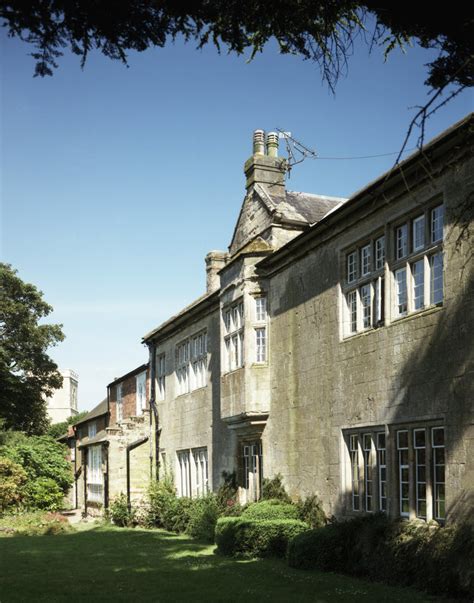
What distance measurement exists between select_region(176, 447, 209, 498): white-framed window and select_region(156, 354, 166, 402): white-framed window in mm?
3480

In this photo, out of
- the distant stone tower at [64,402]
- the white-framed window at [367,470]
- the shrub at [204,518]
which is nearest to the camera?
the white-framed window at [367,470]

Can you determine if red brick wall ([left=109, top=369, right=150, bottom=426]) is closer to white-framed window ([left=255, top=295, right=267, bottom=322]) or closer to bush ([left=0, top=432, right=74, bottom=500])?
bush ([left=0, top=432, right=74, bottom=500])

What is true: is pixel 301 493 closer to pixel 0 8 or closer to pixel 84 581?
pixel 84 581

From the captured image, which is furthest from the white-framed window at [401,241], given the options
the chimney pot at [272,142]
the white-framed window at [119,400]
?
the white-framed window at [119,400]

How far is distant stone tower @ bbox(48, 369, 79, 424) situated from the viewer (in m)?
98.0

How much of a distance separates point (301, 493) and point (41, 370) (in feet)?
112

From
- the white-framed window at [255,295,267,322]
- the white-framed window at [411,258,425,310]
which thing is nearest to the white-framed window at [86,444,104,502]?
the white-framed window at [255,295,267,322]

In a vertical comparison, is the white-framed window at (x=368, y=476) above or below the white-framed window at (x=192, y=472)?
above

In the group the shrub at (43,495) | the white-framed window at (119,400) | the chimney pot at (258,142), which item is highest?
the chimney pot at (258,142)

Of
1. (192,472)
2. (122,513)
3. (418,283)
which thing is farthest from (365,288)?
(122,513)

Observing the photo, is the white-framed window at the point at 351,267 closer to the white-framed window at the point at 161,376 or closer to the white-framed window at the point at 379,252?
the white-framed window at the point at 379,252

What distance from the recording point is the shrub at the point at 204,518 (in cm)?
2141

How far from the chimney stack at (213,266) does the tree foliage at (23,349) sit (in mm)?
22034

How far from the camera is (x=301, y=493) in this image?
17.6 m
